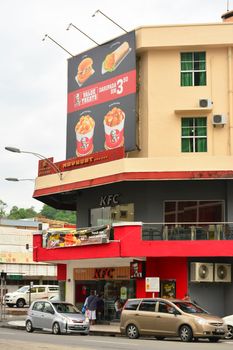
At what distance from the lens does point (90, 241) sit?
35688 millimetres

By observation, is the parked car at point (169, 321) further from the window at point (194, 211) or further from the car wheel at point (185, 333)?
the window at point (194, 211)

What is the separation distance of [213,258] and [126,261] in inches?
184

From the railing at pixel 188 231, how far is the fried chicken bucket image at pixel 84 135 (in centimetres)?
805

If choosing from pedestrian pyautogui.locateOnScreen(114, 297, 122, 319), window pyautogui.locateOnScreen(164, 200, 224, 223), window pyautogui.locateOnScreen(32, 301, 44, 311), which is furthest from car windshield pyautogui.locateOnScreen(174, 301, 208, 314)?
pedestrian pyautogui.locateOnScreen(114, 297, 122, 319)

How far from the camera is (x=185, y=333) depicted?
84.7 ft

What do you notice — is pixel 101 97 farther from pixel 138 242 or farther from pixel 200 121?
pixel 138 242

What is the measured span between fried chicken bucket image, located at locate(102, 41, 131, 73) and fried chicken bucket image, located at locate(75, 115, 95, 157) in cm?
304

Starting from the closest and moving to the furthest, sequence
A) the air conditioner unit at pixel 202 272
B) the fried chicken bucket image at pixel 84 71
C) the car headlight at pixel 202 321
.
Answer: the car headlight at pixel 202 321, the air conditioner unit at pixel 202 272, the fried chicken bucket image at pixel 84 71

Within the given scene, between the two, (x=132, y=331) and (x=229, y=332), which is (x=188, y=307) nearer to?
(x=229, y=332)

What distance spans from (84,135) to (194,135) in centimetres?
686

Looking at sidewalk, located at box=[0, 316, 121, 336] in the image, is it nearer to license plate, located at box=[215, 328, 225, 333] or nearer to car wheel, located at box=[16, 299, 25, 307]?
license plate, located at box=[215, 328, 225, 333]

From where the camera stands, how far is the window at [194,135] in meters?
37.1

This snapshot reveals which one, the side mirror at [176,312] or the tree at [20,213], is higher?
the tree at [20,213]

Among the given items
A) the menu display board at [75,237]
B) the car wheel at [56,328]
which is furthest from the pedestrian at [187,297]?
the car wheel at [56,328]
